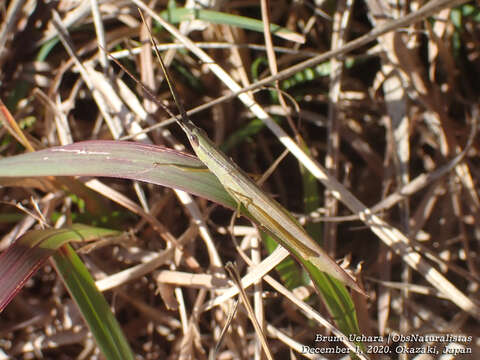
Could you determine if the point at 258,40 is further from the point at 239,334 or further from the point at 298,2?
the point at 239,334

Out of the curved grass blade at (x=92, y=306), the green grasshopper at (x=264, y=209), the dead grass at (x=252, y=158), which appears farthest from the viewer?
the dead grass at (x=252, y=158)

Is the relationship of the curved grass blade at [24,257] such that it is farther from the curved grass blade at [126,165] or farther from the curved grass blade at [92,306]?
the curved grass blade at [126,165]

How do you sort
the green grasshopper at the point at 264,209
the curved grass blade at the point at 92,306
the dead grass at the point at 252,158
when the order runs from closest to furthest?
1. the green grasshopper at the point at 264,209
2. the curved grass blade at the point at 92,306
3. the dead grass at the point at 252,158

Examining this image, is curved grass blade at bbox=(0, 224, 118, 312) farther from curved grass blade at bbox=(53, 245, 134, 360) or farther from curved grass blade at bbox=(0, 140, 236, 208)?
curved grass blade at bbox=(0, 140, 236, 208)

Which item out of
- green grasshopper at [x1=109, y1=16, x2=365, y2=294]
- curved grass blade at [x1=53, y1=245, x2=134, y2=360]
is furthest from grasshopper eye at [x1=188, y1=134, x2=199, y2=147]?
curved grass blade at [x1=53, y1=245, x2=134, y2=360]

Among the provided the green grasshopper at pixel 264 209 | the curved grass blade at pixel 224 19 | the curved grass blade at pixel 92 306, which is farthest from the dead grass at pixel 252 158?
the green grasshopper at pixel 264 209

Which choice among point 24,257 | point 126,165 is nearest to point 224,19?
point 126,165
